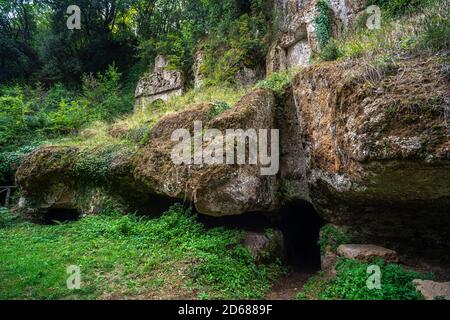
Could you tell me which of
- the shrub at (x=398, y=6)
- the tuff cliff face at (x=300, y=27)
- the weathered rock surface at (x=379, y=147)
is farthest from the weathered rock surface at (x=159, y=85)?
the shrub at (x=398, y=6)

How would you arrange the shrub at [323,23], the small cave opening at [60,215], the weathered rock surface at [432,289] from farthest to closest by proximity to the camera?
1. the shrub at [323,23]
2. the small cave opening at [60,215]
3. the weathered rock surface at [432,289]

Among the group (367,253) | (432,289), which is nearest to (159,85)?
(367,253)

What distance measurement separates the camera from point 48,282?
18.3 feet

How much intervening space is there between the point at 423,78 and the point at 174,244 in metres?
6.16

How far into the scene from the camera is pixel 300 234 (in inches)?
430

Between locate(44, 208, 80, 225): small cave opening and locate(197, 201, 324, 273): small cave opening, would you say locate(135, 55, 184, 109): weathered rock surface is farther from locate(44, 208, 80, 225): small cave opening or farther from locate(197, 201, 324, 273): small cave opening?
locate(197, 201, 324, 273): small cave opening

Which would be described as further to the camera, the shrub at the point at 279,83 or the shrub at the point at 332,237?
the shrub at the point at 279,83

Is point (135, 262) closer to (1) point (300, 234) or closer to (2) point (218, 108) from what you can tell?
(2) point (218, 108)

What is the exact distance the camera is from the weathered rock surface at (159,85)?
651 inches

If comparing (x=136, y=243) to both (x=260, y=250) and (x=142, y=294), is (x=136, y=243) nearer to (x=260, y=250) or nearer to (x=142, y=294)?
(x=142, y=294)

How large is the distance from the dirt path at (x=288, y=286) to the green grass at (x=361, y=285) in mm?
372

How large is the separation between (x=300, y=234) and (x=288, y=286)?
414 cm

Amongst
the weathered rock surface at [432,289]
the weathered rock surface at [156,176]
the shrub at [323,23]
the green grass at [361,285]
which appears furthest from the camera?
the shrub at [323,23]

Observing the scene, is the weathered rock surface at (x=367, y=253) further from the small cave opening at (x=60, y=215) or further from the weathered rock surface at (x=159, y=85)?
the weathered rock surface at (x=159, y=85)
